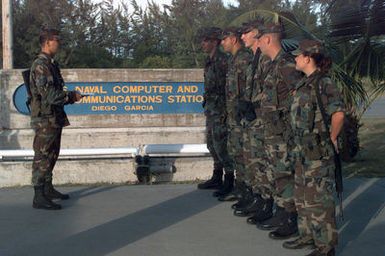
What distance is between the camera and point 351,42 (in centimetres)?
791

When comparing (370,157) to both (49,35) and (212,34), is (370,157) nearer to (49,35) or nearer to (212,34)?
(212,34)

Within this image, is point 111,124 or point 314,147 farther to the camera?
point 111,124

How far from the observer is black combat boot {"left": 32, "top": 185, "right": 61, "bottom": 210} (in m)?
6.47

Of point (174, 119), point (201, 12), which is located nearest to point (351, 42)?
point (174, 119)

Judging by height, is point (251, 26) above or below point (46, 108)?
above

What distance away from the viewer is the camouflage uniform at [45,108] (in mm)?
6395

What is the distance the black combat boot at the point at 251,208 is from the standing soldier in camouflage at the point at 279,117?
1.82 feet

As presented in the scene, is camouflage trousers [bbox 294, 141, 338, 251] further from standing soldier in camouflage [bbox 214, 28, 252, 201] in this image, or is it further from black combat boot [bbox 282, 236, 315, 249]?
standing soldier in camouflage [bbox 214, 28, 252, 201]

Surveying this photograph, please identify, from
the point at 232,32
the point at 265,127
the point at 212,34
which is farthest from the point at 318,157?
the point at 212,34

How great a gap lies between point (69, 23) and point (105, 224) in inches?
698

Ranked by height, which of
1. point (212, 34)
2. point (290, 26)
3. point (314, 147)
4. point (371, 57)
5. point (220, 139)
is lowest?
point (220, 139)

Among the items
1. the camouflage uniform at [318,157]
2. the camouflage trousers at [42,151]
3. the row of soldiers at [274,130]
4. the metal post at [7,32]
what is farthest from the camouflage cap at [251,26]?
the metal post at [7,32]

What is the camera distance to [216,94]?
7.10m

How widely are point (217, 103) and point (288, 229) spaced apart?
91.4 inches
